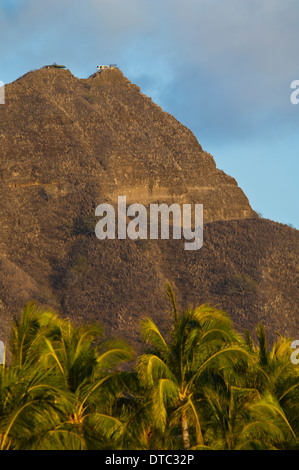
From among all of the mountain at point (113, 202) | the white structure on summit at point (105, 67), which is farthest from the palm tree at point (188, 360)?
the white structure on summit at point (105, 67)

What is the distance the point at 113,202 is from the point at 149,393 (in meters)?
95.3

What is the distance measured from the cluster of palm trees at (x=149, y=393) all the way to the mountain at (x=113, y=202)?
65.2m

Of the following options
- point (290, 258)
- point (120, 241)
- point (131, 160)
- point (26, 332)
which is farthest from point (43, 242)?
point (26, 332)

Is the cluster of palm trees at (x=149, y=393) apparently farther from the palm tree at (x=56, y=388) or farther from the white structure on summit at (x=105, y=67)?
the white structure on summit at (x=105, y=67)

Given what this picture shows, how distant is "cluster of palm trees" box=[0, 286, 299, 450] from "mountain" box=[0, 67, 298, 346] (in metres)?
65.2

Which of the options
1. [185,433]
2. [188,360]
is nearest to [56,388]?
[185,433]

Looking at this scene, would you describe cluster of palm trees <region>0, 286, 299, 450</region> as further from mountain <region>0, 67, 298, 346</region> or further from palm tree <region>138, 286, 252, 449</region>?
mountain <region>0, 67, 298, 346</region>

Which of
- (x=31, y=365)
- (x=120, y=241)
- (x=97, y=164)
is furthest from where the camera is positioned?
(x=97, y=164)

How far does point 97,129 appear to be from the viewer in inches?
5236

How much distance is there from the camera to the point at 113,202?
120812mm

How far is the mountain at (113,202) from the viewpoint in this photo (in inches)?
4166

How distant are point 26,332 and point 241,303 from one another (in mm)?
81870

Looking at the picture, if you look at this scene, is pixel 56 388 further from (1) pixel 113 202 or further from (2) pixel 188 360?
(1) pixel 113 202
